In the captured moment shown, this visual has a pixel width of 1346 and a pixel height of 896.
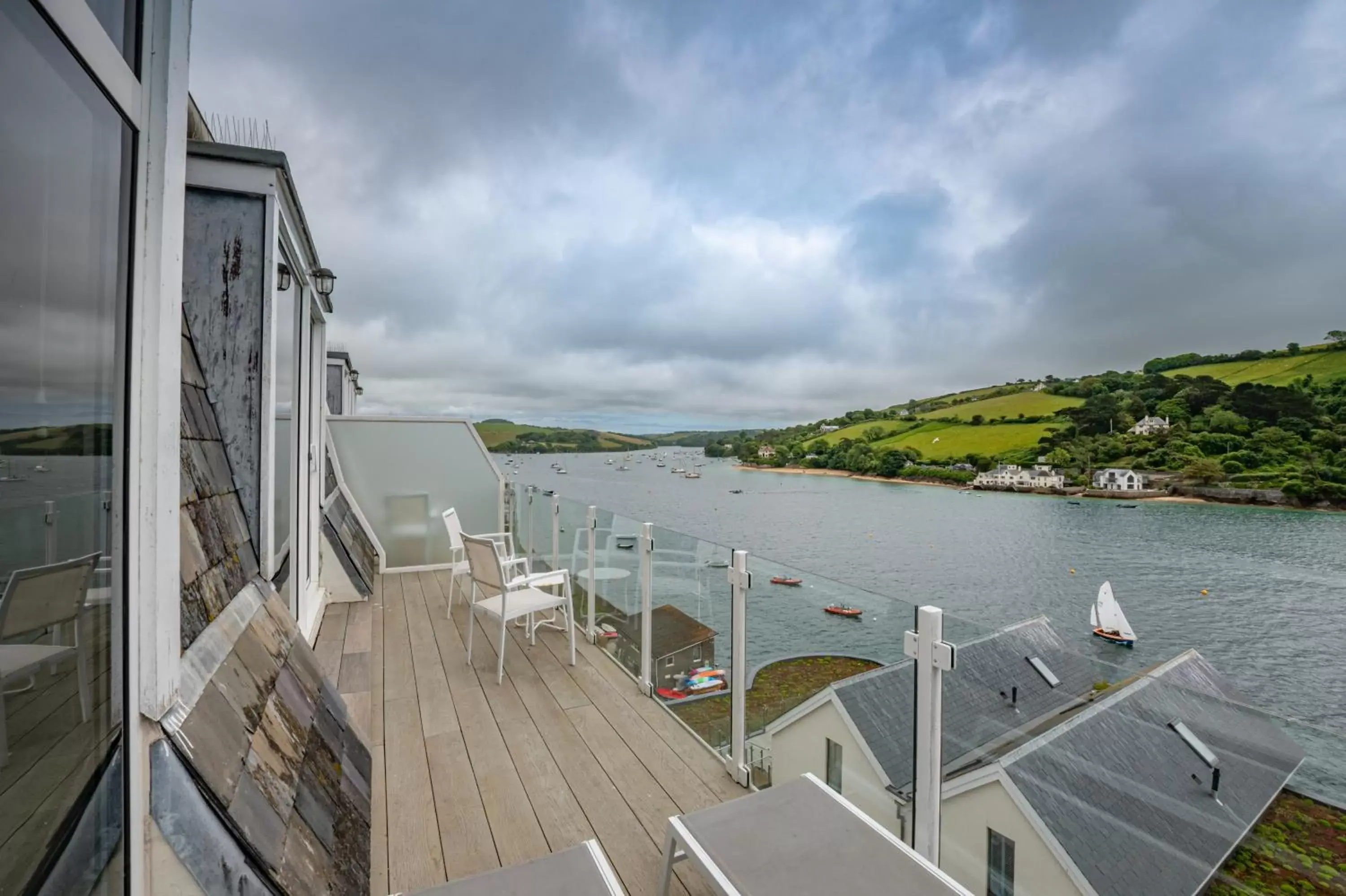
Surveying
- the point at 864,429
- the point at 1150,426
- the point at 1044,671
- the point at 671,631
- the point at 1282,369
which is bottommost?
the point at 671,631

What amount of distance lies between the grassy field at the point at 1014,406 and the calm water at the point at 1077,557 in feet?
17.9

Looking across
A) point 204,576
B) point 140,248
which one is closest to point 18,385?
point 140,248

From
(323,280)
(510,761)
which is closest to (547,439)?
(323,280)

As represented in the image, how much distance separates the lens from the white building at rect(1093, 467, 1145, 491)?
93.8 feet

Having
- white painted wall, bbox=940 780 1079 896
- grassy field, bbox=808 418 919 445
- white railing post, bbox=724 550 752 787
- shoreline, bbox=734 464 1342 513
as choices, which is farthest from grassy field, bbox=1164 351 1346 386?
white painted wall, bbox=940 780 1079 896

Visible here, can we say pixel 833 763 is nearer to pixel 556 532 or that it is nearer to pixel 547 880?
pixel 547 880

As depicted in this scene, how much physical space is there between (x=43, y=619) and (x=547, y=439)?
756 inches

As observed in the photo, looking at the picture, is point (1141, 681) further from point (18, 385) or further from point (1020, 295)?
point (1020, 295)

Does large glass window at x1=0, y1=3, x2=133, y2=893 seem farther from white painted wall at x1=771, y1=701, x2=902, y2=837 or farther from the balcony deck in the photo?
white painted wall at x1=771, y1=701, x2=902, y2=837

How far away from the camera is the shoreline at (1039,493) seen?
25.0m

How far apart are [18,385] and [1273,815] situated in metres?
2.51

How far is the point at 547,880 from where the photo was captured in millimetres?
1546

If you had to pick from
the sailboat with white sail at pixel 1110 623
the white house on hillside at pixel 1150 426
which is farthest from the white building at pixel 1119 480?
the sailboat with white sail at pixel 1110 623

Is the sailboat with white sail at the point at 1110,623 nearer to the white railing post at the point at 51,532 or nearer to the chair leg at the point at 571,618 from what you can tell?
the chair leg at the point at 571,618
